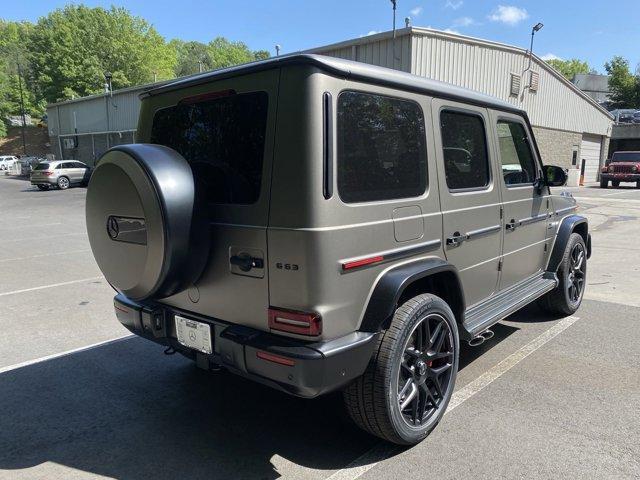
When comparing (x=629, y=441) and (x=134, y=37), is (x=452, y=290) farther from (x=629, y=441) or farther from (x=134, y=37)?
(x=134, y=37)

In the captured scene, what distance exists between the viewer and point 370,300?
2.55m

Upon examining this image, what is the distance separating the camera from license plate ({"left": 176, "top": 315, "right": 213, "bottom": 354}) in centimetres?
267

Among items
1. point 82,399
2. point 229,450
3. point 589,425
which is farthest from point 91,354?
point 589,425

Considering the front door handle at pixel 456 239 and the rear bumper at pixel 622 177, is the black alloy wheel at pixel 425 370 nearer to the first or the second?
the front door handle at pixel 456 239

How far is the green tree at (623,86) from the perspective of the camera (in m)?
53.2

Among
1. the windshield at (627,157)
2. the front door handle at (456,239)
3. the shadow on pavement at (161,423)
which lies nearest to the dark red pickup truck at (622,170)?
the windshield at (627,157)

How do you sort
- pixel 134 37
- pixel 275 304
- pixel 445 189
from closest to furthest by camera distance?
pixel 275 304 < pixel 445 189 < pixel 134 37

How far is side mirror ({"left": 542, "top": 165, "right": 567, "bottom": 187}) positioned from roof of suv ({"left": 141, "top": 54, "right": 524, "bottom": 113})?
134 cm

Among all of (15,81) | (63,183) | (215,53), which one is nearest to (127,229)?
(63,183)

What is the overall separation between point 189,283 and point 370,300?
0.98 meters

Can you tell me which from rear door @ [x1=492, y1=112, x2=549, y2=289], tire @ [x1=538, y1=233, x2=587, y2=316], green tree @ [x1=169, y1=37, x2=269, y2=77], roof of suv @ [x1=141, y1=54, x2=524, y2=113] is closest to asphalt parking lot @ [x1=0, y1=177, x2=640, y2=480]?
tire @ [x1=538, y1=233, x2=587, y2=316]

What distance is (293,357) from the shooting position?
89.8 inches

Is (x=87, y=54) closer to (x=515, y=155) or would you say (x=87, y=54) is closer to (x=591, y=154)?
(x=591, y=154)

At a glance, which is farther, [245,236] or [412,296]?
[412,296]
